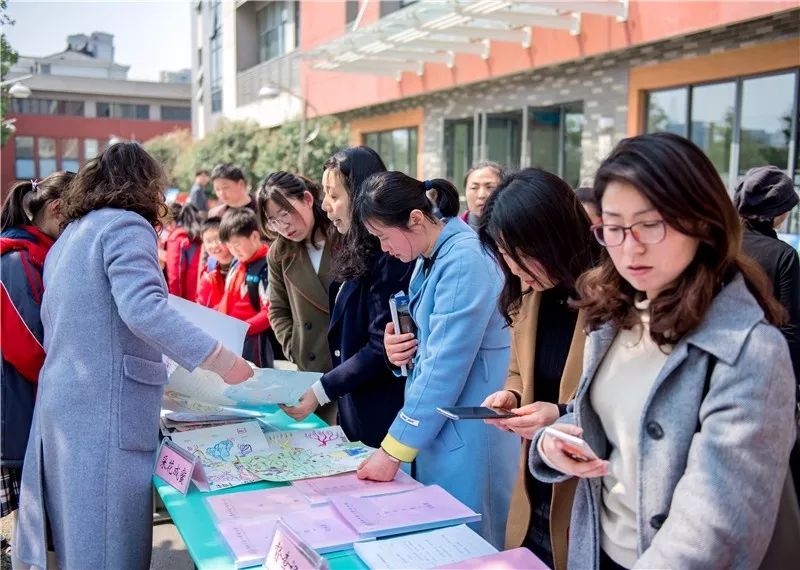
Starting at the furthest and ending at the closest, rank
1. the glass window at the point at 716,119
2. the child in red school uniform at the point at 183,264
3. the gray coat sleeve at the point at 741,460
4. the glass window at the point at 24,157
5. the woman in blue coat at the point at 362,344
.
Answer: the glass window at the point at 24,157 → the glass window at the point at 716,119 → the child in red school uniform at the point at 183,264 → the woman in blue coat at the point at 362,344 → the gray coat sleeve at the point at 741,460

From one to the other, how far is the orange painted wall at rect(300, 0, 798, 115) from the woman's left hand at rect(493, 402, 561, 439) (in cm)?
513

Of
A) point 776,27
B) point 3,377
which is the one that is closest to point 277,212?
point 3,377

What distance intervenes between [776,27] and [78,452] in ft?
20.8

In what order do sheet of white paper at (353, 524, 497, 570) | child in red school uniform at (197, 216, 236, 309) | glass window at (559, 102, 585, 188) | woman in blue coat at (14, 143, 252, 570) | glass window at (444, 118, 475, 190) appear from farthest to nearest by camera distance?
1. glass window at (444, 118, 475, 190)
2. glass window at (559, 102, 585, 188)
3. child in red school uniform at (197, 216, 236, 309)
4. woman in blue coat at (14, 143, 252, 570)
5. sheet of white paper at (353, 524, 497, 570)

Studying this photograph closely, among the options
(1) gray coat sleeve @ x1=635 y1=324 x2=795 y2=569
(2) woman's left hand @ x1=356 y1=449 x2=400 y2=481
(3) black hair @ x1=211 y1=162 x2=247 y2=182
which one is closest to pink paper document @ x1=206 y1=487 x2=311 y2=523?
(2) woman's left hand @ x1=356 y1=449 x2=400 y2=481

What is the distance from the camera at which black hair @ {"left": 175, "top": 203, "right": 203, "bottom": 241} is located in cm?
489

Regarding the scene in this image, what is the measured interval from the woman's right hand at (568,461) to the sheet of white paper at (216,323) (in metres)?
1.34

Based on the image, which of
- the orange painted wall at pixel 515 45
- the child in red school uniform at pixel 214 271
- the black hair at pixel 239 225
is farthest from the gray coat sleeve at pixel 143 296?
A: the orange painted wall at pixel 515 45

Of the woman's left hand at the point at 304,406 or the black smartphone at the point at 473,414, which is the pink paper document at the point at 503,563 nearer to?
the black smartphone at the point at 473,414

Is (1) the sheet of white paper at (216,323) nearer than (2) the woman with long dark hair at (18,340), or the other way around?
(2) the woman with long dark hair at (18,340)

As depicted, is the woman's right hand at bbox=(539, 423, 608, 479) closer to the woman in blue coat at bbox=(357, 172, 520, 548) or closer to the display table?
the display table

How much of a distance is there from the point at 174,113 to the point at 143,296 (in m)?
39.6

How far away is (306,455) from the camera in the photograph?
2.09m

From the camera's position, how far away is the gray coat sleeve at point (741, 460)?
3.20ft
